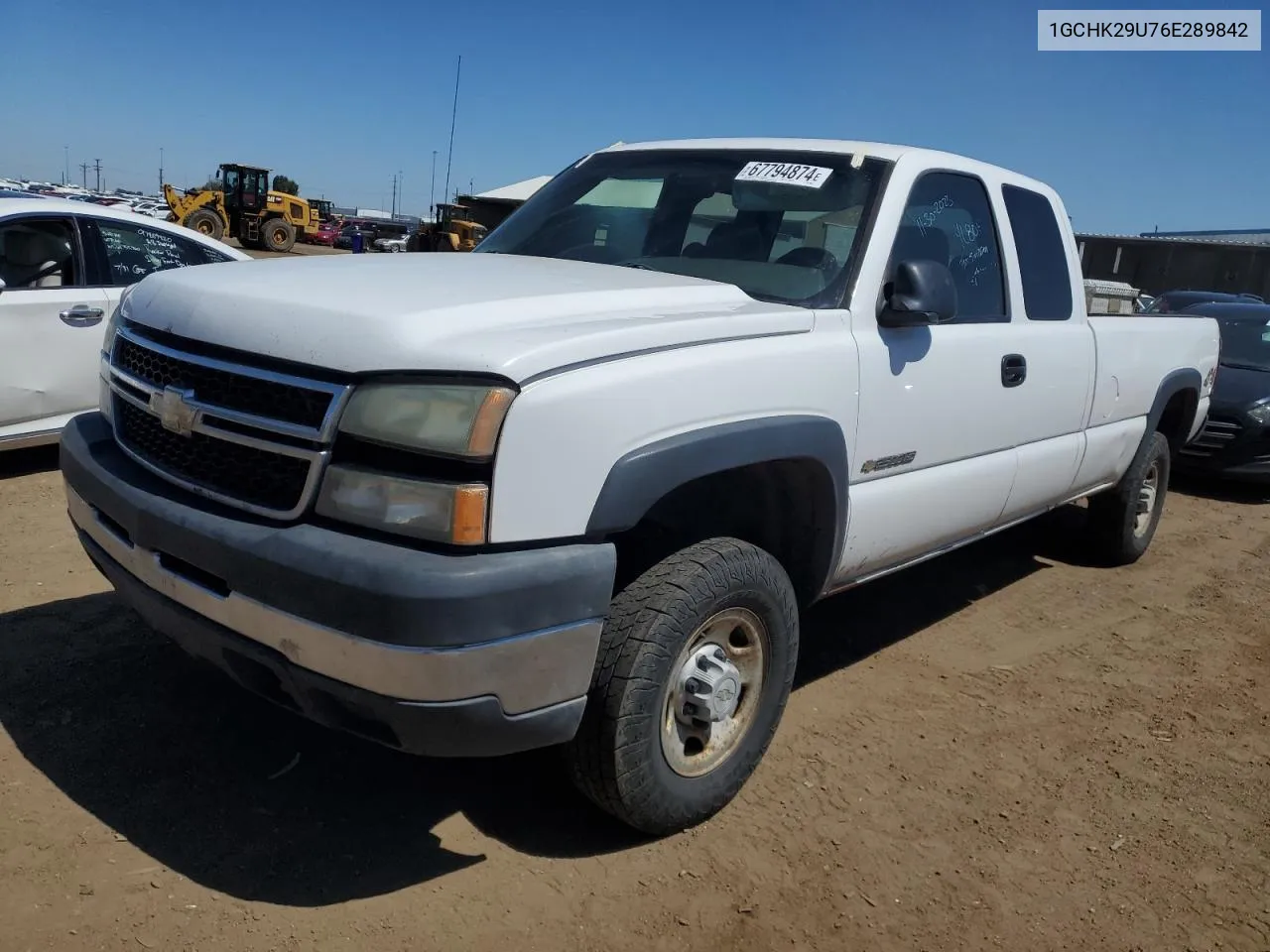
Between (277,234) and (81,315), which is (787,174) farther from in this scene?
(277,234)

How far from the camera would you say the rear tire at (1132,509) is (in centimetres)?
549

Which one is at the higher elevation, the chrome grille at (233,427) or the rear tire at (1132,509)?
the chrome grille at (233,427)

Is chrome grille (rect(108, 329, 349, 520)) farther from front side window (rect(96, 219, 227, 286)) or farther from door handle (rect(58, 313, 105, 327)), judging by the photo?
front side window (rect(96, 219, 227, 286))

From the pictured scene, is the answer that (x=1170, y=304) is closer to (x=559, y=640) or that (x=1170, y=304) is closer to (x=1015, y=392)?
(x=1015, y=392)

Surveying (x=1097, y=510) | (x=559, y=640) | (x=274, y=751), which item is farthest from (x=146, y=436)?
(x=1097, y=510)

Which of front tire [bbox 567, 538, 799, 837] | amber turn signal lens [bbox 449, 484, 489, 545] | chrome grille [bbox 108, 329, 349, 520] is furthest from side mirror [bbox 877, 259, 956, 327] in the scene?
chrome grille [bbox 108, 329, 349, 520]

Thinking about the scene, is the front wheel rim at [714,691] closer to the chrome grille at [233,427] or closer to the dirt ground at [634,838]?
the dirt ground at [634,838]

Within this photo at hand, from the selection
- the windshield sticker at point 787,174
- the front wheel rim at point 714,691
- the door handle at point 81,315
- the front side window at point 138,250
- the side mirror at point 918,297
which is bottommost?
the front wheel rim at point 714,691

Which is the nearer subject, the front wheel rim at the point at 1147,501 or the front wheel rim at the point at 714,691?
the front wheel rim at the point at 714,691

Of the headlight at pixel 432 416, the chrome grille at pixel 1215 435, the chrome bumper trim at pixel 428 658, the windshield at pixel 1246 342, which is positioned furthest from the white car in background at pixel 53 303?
the windshield at pixel 1246 342

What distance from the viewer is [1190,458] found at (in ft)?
27.9

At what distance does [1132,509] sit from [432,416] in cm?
469

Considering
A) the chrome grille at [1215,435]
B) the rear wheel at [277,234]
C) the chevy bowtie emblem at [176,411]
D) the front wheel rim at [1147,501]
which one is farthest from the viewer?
the rear wheel at [277,234]

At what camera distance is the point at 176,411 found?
2.47m
